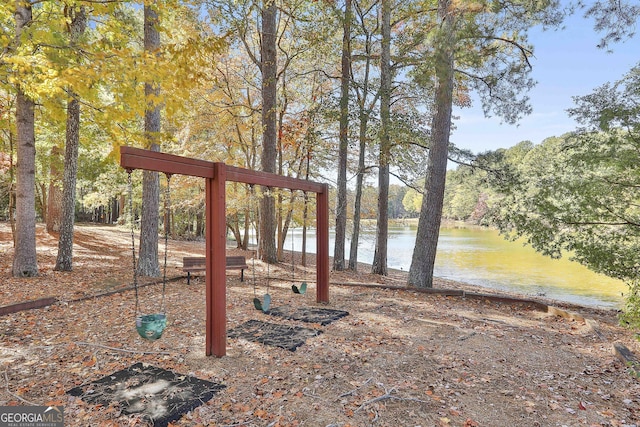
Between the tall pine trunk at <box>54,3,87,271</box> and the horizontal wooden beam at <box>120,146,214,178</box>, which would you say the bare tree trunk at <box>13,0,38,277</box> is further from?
the horizontal wooden beam at <box>120,146,214,178</box>

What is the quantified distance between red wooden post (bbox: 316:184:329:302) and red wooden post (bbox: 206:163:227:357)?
2485mm

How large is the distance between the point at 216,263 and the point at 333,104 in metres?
5.93

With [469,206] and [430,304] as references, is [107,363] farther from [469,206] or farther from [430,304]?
[469,206]

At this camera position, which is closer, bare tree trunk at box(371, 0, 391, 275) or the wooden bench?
the wooden bench

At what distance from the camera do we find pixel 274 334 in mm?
4621

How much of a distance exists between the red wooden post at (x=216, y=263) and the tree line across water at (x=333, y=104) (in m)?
2.41

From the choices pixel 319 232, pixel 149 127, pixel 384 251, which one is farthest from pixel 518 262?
pixel 149 127

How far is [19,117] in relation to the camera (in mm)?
6590

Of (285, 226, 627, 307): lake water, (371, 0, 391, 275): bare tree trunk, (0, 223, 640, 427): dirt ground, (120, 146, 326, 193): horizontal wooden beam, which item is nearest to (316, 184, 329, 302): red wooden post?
(0, 223, 640, 427): dirt ground

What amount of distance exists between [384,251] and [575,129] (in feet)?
17.4

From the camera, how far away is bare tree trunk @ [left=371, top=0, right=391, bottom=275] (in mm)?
8602

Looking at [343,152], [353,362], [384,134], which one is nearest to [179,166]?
[353,362]

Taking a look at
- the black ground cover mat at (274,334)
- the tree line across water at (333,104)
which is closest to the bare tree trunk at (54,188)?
the tree line across water at (333,104)

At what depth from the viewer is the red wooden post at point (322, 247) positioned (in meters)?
6.25
